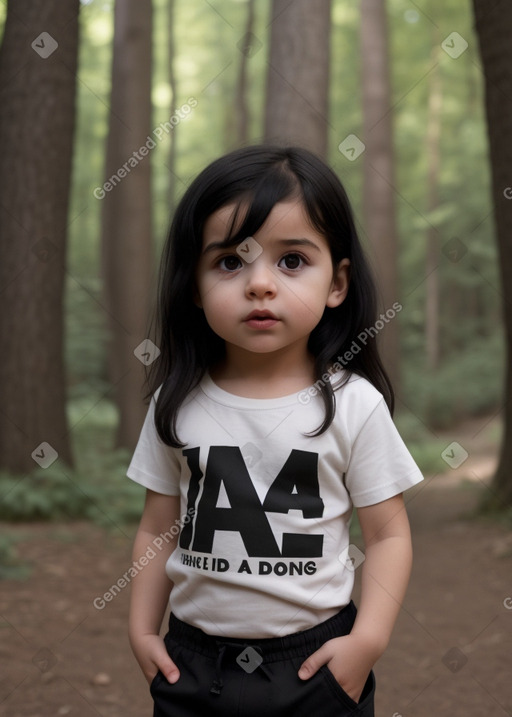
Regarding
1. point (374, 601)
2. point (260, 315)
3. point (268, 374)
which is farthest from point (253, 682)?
point (260, 315)

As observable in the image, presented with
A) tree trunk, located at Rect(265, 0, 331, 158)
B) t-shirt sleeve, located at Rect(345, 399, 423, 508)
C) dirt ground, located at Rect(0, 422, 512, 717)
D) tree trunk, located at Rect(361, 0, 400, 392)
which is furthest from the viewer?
tree trunk, located at Rect(361, 0, 400, 392)

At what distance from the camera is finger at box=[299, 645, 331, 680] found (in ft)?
5.49

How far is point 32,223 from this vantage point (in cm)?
641

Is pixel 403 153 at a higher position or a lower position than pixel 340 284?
higher

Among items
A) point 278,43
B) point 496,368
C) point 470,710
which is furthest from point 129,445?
point 496,368

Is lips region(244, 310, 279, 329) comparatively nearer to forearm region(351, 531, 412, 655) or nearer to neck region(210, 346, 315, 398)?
neck region(210, 346, 315, 398)

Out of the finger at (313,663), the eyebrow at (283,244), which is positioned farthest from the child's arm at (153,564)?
the eyebrow at (283,244)

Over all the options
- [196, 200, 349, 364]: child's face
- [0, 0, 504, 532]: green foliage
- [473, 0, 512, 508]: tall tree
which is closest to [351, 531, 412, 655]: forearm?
[196, 200, 349, 364]: child's face

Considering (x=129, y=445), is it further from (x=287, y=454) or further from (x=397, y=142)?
(x=397, y=142)

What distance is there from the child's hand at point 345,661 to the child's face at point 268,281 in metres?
0.64

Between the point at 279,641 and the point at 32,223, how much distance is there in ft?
17.4

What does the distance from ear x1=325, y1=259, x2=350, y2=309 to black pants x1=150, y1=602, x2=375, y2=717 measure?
729 millimetres

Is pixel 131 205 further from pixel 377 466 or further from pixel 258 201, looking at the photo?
pixel 377 466

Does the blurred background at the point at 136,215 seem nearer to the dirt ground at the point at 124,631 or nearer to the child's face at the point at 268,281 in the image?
the dirt ground at the point at 124,631
